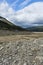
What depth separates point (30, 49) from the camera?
33.7 m

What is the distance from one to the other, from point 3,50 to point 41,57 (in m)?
8.54

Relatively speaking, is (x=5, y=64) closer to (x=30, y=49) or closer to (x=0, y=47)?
(x=30, y=49)

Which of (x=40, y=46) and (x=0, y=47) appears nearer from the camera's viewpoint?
(x=40, y=46)

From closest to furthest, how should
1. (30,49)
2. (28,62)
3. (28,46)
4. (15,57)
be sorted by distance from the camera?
(28,62)
(15,57)
(30,49)
(28,46)

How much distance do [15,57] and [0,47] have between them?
7254mm

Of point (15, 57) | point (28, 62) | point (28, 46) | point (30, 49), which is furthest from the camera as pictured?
point (28, 46)

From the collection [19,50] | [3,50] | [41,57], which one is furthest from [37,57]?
[3,50]

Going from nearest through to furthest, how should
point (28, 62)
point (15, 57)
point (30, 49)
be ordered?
point (28, 62), point (15, 57), point (30, 49)

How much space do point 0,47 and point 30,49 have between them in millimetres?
6596

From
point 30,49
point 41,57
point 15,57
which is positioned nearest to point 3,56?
point 15,57

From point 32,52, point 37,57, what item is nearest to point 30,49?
point 32,52

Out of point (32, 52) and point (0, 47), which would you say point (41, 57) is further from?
point (0, 47)

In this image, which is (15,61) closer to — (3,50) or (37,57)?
(37,57)

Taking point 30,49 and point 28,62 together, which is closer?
point 28,62
